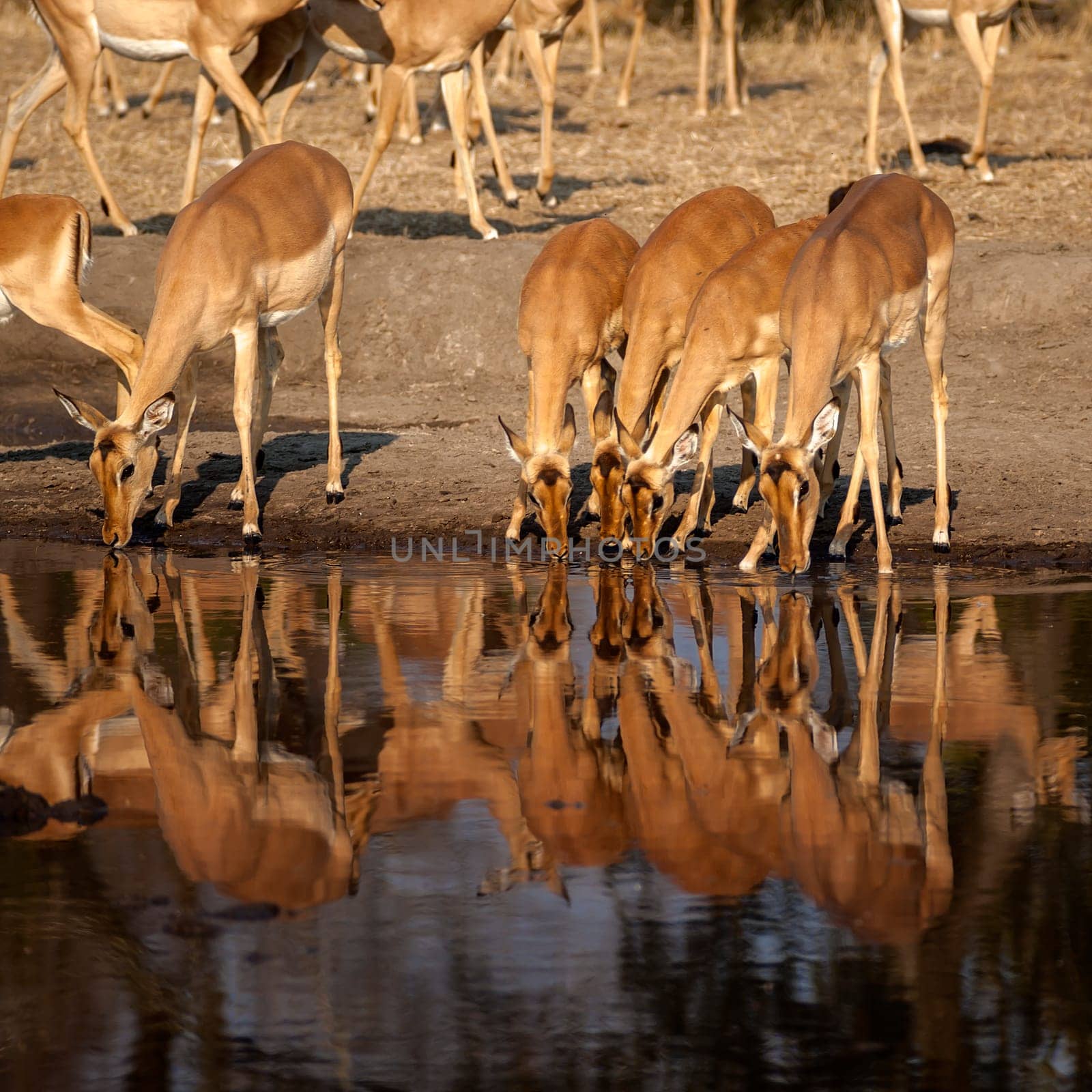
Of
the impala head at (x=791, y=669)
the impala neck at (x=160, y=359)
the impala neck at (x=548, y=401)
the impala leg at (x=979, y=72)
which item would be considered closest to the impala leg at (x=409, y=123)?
the impala leg at (x=979, y=72)

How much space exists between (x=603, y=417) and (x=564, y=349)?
0.82 meters

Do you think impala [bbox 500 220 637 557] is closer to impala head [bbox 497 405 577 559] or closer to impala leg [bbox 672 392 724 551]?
impala head [bbox 497 405 577 559]

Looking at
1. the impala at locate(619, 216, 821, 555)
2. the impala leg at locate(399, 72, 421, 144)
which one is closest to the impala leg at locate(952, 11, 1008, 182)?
the impala leg at locate(399, 72, 421, 144)

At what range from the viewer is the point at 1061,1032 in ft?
12.6

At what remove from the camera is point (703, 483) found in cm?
949

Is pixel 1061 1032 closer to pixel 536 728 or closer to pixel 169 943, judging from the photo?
pixel 169 943

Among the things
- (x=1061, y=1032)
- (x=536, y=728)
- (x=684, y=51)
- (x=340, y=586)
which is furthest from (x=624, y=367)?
(x=684, y=51)

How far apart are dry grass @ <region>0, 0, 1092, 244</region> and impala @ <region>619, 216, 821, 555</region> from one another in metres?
6.61

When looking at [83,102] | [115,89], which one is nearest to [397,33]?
[83,102]

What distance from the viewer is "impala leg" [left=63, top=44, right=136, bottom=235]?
1486cm

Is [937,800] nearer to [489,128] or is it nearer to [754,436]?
[754,436]

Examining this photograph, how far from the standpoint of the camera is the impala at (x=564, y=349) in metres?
9.01

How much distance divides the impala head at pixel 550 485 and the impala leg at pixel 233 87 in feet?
18.8

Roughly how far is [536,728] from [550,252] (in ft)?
14.6
